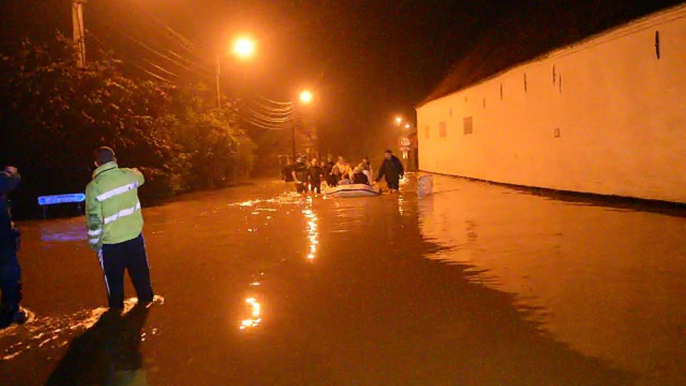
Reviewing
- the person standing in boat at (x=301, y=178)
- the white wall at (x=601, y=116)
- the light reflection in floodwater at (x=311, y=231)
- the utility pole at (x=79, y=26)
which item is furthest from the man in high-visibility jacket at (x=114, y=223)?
the person standing in boat at (x=301, y=178)

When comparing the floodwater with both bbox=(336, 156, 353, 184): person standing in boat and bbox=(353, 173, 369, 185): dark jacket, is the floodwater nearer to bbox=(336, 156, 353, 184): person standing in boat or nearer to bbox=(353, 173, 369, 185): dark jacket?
bbox=(353, 173, 369, 185): dark jacket

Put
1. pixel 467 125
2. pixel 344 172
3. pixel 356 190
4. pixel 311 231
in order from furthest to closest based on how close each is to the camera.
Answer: pixel 467 125
pixel 344 172
pixel 356 190
pixel 311 231

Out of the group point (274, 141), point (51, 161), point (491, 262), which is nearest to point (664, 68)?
point (491, 262)

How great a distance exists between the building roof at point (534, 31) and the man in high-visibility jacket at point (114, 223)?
1415cm

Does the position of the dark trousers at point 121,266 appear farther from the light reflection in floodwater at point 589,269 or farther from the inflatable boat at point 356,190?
the inflatable boat at point 356,190

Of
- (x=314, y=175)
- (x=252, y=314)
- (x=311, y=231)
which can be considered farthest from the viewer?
(x=314, y=175)

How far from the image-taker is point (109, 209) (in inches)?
322

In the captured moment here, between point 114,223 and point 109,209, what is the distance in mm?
Answer: 165

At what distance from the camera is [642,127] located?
62.8ft

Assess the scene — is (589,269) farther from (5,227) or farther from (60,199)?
(60,199)

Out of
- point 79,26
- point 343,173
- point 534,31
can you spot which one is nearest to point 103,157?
point 79,26

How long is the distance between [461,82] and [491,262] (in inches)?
1152

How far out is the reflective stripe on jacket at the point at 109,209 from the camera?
8.15 metres

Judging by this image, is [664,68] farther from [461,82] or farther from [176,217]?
[461,82]
